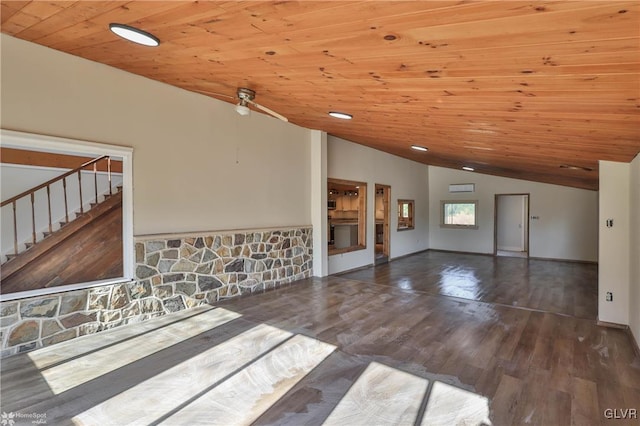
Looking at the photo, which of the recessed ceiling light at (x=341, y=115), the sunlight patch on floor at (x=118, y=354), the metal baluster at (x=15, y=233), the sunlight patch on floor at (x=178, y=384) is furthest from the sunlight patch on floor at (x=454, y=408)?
the metal baluster at (x=15, y=233)

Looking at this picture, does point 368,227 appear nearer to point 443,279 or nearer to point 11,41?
point 443,279

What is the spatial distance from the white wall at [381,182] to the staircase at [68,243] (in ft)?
13.3

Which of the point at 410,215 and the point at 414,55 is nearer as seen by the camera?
the point at 414,55

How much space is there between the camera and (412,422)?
213 centimetres

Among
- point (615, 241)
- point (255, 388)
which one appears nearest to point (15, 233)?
point (255, 388)

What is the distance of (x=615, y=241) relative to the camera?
3.86 metres

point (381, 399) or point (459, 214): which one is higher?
point (459, 214)

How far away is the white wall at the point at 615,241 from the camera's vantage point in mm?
3801

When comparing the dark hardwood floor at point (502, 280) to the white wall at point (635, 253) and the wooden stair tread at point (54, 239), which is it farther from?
the wooden stair tread at point (54, 239)

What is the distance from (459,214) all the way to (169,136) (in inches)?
355

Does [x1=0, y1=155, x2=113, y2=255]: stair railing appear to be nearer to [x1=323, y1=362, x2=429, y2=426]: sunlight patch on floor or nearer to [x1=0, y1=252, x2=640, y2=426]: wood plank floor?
[x1=0, y1=252, x2=640, y2=426]: wood plank floor

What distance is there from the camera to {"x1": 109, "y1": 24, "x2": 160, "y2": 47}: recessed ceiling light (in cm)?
235

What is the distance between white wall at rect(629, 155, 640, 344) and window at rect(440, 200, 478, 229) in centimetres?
661

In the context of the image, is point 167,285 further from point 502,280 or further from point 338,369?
point 502,280
